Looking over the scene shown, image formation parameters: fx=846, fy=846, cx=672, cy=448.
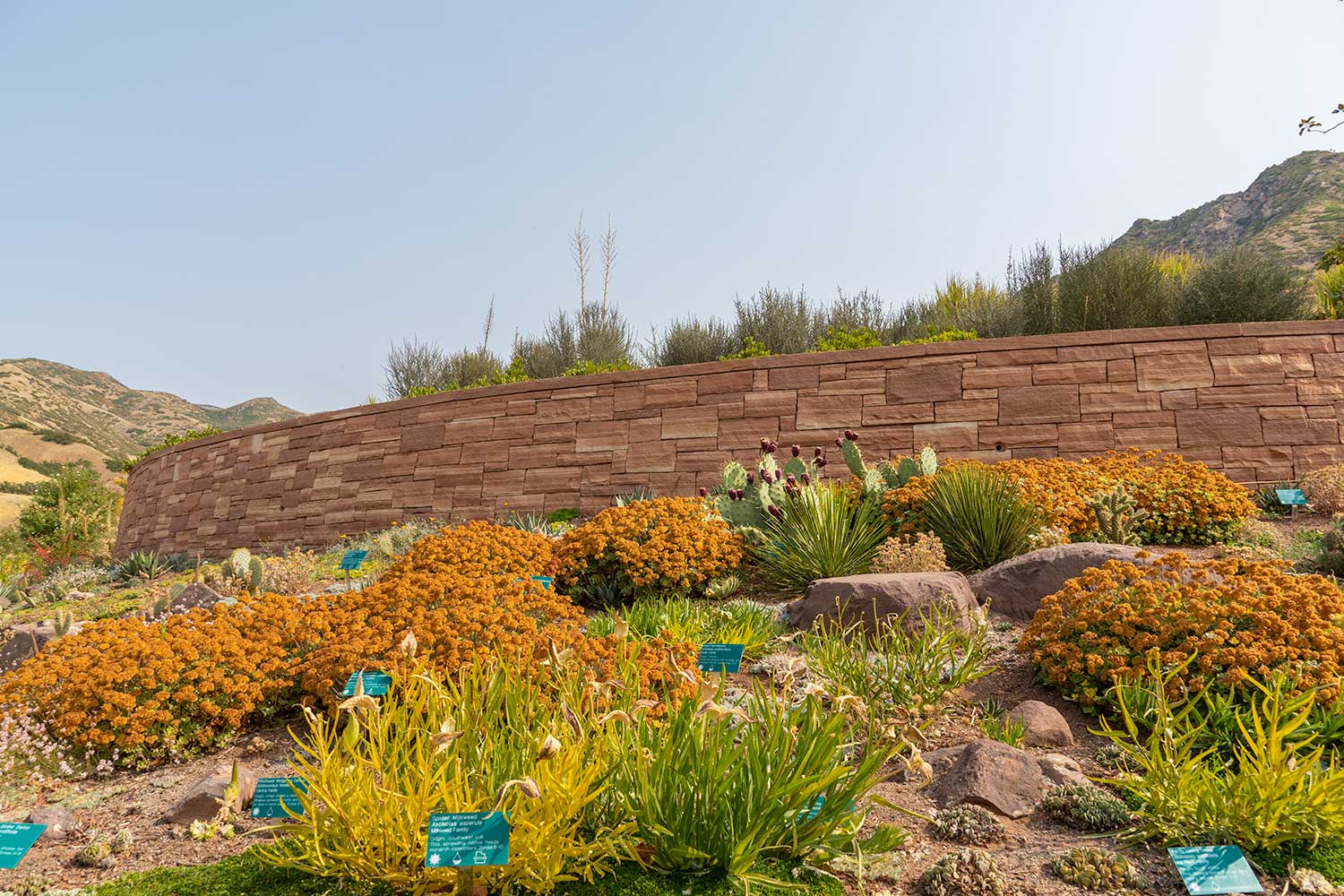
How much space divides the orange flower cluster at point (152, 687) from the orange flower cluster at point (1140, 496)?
4.74m

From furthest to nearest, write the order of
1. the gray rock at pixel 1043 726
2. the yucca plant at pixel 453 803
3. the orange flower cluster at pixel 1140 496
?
the orange flower cluster at pixel 1140 496, the gray rock at pixel 1043 726, the yucca plant at pixel 453 803

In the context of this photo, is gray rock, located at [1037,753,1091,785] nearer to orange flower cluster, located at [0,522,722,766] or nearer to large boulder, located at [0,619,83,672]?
orange flower cluster, located at [0,522,722,766]

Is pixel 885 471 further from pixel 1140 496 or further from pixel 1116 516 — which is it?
pixel 1140 496

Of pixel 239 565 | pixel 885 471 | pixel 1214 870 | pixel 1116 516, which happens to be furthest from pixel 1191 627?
pixel 239 565

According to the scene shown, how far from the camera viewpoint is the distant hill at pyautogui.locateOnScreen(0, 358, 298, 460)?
76.8 metres

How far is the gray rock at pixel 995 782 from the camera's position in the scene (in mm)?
2971

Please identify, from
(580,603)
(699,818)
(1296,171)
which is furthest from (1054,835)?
(1296,171)

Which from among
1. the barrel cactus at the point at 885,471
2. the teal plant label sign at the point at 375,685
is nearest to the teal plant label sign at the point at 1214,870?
the teal plant label sign at the point at 375,685

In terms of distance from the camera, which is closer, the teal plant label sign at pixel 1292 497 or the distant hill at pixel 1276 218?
the teal plant label sign at pixel 1292 497

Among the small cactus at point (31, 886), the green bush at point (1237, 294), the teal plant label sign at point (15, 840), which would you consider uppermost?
the green bush at point (1237, 294)

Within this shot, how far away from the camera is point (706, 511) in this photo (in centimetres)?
698

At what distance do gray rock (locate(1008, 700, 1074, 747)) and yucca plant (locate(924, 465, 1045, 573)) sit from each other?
2.69 m

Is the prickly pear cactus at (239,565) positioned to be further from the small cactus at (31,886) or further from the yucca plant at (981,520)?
the yucca plant at (981,520)

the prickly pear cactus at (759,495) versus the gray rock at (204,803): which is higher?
the prickly pear cactus at (759,495)
